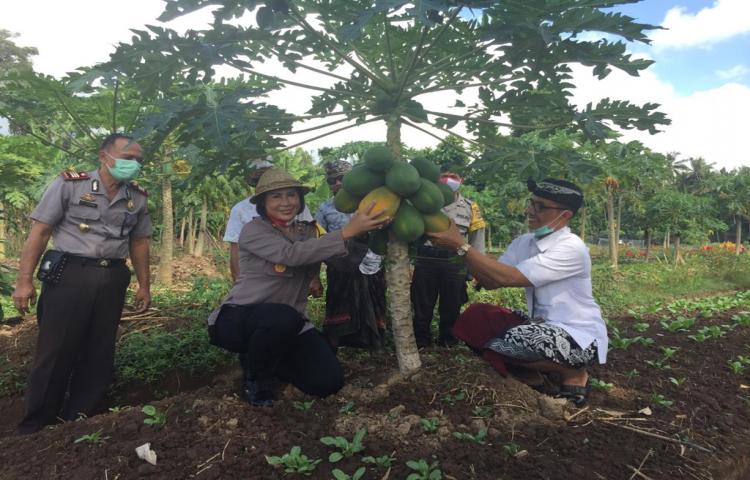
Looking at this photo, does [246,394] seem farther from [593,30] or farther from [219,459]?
[593,30]

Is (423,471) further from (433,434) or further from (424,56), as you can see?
(424,56)

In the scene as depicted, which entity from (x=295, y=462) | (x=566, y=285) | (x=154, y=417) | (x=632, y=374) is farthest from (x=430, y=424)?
(x=632, y=374)

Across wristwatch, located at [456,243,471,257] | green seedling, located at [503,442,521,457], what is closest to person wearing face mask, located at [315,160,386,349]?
wristwatch, located at [456,243,471,257]

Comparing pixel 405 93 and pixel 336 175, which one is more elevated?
pixel 405 93

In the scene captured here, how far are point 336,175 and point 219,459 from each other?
231 centimetres

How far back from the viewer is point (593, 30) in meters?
2.23

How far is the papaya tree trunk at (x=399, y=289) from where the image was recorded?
2578 mm

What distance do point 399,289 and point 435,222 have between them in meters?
0.43

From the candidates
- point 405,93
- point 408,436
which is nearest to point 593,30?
point 405,93

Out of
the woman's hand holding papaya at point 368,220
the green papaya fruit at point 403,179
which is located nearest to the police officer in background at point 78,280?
the woman's hand holding papaya at point 368,220

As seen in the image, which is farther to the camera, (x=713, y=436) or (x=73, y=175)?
(x=73, y=175)

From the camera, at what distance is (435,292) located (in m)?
4.26

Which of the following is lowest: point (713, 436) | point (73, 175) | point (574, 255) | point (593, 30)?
point (713, 436)

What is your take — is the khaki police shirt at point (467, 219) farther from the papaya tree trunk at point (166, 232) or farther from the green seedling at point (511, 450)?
the papaya tree trunk at point (166, 232)
